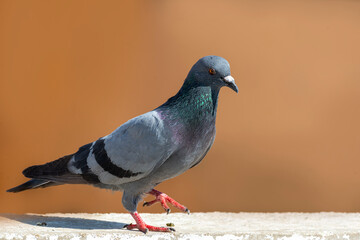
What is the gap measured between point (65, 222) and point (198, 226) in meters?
0.91

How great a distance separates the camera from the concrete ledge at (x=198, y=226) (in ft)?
10.4

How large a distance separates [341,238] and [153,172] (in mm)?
1205

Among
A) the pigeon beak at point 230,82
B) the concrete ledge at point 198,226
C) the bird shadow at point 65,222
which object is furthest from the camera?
the bird shadow at point 65,222

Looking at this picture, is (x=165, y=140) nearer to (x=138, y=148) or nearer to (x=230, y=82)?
(x=138, y=148)

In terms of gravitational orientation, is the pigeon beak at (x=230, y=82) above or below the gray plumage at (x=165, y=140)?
above

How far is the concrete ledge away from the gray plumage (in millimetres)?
334

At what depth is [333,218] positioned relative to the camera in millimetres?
4203

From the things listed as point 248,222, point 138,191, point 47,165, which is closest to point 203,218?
point 248,222

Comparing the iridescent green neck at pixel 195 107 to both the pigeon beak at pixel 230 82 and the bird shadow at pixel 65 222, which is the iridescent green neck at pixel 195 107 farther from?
the bird shadow at pixel 65 222

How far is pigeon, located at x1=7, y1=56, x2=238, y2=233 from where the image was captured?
3.12 meters

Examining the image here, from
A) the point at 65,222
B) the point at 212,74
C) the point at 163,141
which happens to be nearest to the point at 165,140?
the point at 163,141

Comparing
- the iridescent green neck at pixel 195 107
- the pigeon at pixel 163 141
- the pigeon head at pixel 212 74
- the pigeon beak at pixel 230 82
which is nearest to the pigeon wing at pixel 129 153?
the pigeon at pixel 163 141

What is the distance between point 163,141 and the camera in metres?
3.11

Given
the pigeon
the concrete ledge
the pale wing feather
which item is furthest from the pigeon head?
the concrete ledge
